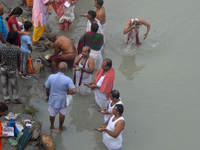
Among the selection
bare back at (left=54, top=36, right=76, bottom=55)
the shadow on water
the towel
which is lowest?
the shadow on water

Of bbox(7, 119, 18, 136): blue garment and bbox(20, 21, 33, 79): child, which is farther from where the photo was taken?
bbox(20, 21, 33, 79): child

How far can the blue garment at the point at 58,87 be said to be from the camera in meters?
4.40

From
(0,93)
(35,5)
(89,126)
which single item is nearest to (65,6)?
(35,5)

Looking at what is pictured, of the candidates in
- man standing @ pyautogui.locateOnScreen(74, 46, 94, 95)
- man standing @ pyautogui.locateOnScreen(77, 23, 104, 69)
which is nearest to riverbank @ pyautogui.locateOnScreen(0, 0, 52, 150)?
man standing @ pyautogui.locateOnScreen(74, 46, 94, 95)

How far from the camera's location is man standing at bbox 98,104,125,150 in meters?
4.27

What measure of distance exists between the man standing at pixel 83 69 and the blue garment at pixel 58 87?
116 centimetres

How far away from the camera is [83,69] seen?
5.58 m

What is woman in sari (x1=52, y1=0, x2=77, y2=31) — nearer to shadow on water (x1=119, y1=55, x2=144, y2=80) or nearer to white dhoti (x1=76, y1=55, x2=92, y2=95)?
shadow on water (x1=119, y1=55, x2=144, y2=80)

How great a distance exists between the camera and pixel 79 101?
6.18 m

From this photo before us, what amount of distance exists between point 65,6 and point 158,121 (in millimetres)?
5259

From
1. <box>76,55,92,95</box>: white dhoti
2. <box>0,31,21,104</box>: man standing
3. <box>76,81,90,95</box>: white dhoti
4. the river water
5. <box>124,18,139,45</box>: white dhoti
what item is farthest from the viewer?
<box>124,18,139,45</box>: white dhoti

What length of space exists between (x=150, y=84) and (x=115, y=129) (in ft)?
9.54

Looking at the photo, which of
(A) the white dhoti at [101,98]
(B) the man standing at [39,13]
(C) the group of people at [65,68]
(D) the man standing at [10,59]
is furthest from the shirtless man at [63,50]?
(A) the white dhoti at [101,98]

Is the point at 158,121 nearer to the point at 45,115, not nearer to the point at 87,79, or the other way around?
the point at 87,79
